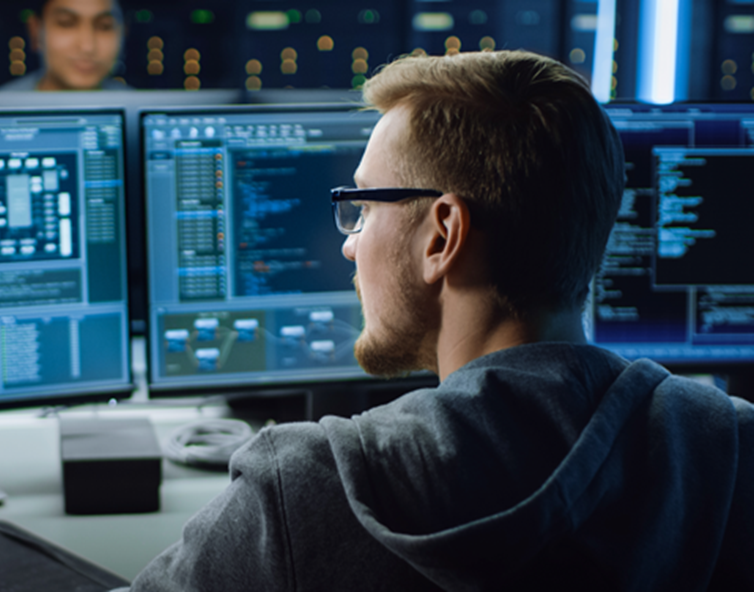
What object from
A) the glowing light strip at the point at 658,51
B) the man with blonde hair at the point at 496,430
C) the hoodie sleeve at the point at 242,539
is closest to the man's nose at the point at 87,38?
the glowing light strip at the point at 658,51

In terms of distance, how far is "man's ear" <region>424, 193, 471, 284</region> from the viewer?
68 cm

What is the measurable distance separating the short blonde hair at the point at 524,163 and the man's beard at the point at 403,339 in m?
0.09

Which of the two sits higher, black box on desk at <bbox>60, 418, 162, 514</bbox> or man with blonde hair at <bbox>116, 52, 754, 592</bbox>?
man with blonde hair at <bbox>116, 52, 754, 592</bbox>

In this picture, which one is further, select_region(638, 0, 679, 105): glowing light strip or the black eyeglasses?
select_region(638, 0, 679, 105): glowing light strip

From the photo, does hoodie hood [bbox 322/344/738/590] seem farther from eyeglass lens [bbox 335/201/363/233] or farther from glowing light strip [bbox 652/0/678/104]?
glowing light strip [bbox 652/0/678/104]

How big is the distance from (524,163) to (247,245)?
0.59 meters

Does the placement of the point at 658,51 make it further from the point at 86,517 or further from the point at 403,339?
the point at 86,517

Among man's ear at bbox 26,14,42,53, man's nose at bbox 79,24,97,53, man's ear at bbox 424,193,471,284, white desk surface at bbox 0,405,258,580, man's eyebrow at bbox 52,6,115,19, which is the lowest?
white desk surface at bbox 0,405,258,580

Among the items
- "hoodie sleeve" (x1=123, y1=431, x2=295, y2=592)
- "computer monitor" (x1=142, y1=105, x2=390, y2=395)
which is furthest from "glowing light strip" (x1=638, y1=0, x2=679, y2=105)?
"hoodie sleeve" (x1=123, y1=431, x2=295, y2=592)

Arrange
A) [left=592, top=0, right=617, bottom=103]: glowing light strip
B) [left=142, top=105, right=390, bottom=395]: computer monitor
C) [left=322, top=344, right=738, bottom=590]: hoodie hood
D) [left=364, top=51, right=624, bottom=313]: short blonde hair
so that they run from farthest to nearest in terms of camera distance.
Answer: [left=592, top=0, right=617, bottom=103]: glowing light strip
[left=142, top=105, right=390, bottom=395]: computer monitor
[left=364, top=51, right=624, bottom=313]: short blonde hair
[left=322, top=344, right=738, bottom=590]: hoodie hood

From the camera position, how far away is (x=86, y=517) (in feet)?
3.36

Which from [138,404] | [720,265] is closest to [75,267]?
[138,404]

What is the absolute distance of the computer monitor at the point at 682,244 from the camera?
1.20 meters

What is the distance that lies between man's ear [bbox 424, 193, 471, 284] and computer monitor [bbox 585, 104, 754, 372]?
58 cm
